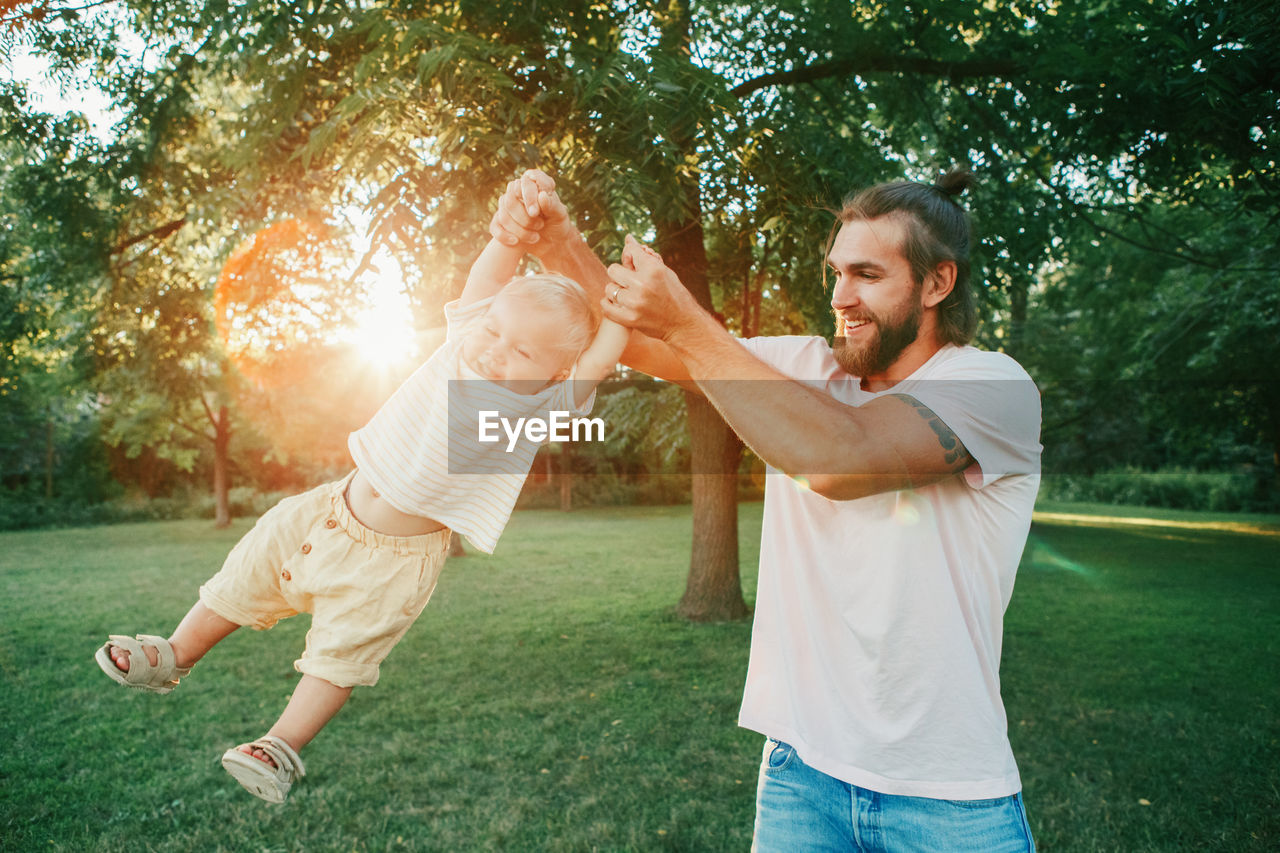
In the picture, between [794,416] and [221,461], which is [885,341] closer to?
[794,416]

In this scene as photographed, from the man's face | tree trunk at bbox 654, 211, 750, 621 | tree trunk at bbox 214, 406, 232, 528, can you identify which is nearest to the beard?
the man's face

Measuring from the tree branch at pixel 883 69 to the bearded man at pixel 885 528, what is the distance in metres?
5.00

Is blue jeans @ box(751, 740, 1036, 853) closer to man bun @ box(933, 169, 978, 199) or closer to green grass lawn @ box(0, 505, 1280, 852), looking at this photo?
man bun @ box(933, 169, 978, 199)

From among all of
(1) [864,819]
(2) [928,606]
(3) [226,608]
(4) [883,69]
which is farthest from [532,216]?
(4) [883,69]

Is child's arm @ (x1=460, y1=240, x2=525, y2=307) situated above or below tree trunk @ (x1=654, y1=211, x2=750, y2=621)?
above

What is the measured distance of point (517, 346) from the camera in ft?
7.34

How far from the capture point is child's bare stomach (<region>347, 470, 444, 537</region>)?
2.38 metres

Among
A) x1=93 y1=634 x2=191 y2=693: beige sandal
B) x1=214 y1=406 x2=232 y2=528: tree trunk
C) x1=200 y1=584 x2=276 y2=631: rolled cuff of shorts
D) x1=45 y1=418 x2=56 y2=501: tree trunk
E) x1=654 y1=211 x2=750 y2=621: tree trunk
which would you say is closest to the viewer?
x1=93 y1=634 x2=191 y2=693: beige sandal

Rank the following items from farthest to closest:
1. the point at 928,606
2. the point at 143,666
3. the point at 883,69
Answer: the point at 883,69 < the point at 143,666 < the point at 928,606

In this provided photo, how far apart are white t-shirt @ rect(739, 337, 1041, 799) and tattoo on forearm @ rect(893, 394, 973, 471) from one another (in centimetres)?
2

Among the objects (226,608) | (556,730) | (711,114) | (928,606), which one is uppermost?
(711,114)

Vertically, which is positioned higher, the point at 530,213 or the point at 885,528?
the point at 530,213

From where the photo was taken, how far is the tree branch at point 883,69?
21.6 ft

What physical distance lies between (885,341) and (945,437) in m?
0.34
